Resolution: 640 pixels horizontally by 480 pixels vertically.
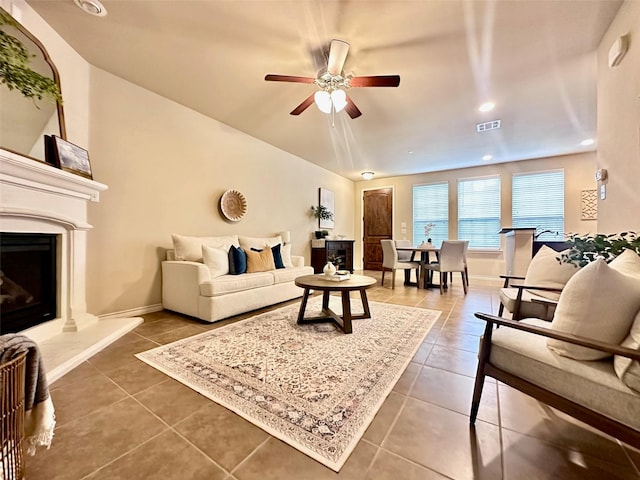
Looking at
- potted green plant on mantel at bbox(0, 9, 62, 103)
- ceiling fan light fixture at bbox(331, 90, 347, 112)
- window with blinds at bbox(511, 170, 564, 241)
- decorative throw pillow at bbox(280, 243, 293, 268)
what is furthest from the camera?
window with blinds at bbox(511, 170, 564, 241)

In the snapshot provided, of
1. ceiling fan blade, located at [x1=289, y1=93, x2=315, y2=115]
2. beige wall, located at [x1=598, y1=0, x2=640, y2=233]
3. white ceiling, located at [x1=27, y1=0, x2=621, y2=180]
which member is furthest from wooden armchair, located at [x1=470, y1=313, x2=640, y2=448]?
ceiling fan blade, located at [x1=289, y1=93, x2=315, y2=115]

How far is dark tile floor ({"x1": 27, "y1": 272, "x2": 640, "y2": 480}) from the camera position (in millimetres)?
1026

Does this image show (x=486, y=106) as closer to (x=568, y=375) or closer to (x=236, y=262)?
(x=568, y=375)

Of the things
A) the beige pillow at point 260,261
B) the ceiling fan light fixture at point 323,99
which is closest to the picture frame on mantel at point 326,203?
the beige pillow at point 260,261

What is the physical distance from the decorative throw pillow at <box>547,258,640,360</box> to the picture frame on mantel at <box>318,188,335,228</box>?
526 centimetres

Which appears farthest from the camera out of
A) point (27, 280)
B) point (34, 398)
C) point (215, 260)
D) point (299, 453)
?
point (215, 260)

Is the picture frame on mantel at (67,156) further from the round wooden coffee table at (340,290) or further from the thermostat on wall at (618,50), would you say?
the thermostat on wall at (618,50)

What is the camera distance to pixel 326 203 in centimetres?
640

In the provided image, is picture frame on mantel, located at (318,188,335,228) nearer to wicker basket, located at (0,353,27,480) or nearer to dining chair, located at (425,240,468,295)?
dining chair, located at (425,240,468,295)

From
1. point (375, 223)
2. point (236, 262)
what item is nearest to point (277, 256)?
point (236, 262)

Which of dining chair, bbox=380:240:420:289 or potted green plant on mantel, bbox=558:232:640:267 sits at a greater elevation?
potted green plant on mantel, bbox=558:232:640:267

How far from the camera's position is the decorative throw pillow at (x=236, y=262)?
10.9 ft

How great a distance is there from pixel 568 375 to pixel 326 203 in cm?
563

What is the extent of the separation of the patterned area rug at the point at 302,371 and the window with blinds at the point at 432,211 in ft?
14.5
